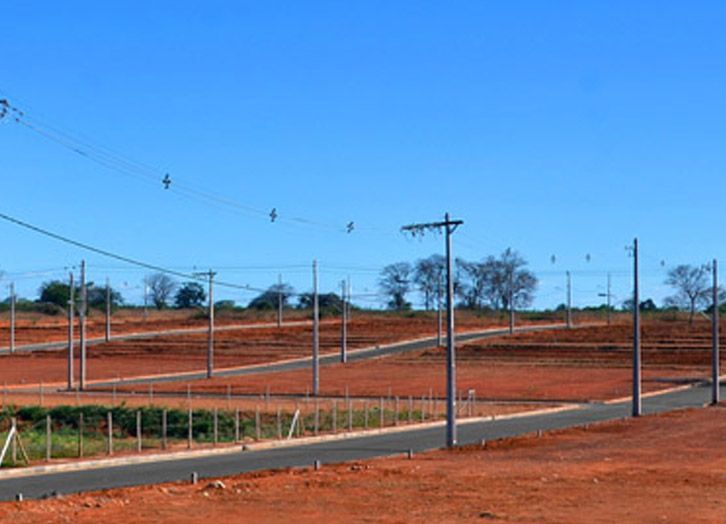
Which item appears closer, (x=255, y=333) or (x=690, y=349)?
(x=690, y=349)

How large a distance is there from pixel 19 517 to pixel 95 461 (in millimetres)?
11638

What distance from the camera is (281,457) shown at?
35.0m

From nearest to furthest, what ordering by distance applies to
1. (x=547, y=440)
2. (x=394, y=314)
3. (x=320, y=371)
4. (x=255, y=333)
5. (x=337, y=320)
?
(x=547, y=440) < (x=320, y=371) < (x=255, y=333) < (x=337, y=320) < (x=394, y=314)

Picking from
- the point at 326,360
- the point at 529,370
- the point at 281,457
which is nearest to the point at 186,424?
the point at 281,457

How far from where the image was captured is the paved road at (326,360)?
87.0 metres


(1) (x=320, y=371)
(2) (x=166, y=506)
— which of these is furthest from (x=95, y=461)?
(1) (x=320, y=371)

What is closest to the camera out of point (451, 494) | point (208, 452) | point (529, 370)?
point (451, 494)

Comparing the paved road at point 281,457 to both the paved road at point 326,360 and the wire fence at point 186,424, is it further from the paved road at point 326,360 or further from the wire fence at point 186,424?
the paved road at point 326,360

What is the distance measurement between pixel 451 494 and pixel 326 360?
3255 inches

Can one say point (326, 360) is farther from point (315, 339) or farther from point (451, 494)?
point (451, 494)

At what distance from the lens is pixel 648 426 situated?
160 ft

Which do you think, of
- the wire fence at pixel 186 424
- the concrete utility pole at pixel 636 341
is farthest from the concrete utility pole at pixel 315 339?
the concrete utility pole at pixel 636 341

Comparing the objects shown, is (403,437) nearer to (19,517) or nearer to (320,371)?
(19,517)

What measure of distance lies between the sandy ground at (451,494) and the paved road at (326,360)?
50587 mm
